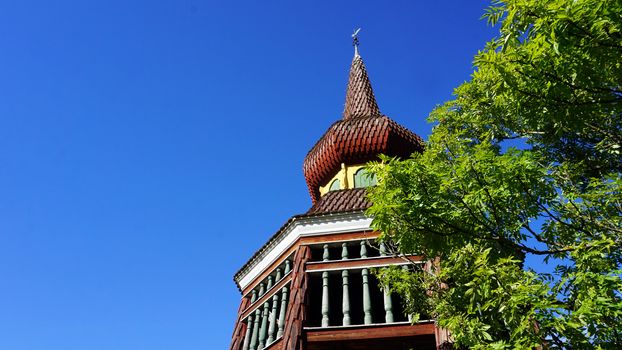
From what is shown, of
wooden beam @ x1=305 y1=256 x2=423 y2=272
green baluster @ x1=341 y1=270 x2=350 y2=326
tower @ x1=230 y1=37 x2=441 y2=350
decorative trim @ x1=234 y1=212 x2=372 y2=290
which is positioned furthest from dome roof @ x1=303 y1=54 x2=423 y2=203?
green baluster @ x1=341 y1=270 x2=350 y2=326

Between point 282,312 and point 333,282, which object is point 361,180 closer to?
point 333,282

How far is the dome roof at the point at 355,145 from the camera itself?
18.5m

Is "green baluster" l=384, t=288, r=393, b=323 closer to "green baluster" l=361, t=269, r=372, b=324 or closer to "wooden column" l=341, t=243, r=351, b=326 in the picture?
"green baluster" l=361, t=269, r=372, b=324

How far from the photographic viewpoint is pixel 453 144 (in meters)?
7.78

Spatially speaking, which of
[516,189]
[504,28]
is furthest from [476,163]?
→ [504,28]

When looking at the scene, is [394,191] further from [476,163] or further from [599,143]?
[599,143]

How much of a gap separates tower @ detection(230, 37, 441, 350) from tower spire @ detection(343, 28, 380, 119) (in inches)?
159

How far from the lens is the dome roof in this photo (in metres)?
18.5

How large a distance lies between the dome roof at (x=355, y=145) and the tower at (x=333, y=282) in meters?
0.04

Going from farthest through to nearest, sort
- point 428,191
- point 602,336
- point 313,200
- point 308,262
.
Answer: point 313,200
point 308,262
point 428,191
point 602,336

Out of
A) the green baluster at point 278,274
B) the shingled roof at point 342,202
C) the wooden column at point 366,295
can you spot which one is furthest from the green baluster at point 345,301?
the green baluster at point 278,274

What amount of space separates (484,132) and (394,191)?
2.25 meters

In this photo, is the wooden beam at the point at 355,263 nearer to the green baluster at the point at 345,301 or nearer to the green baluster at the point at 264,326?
the green baluster at the point at 345,301

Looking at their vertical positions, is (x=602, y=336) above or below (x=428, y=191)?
below
